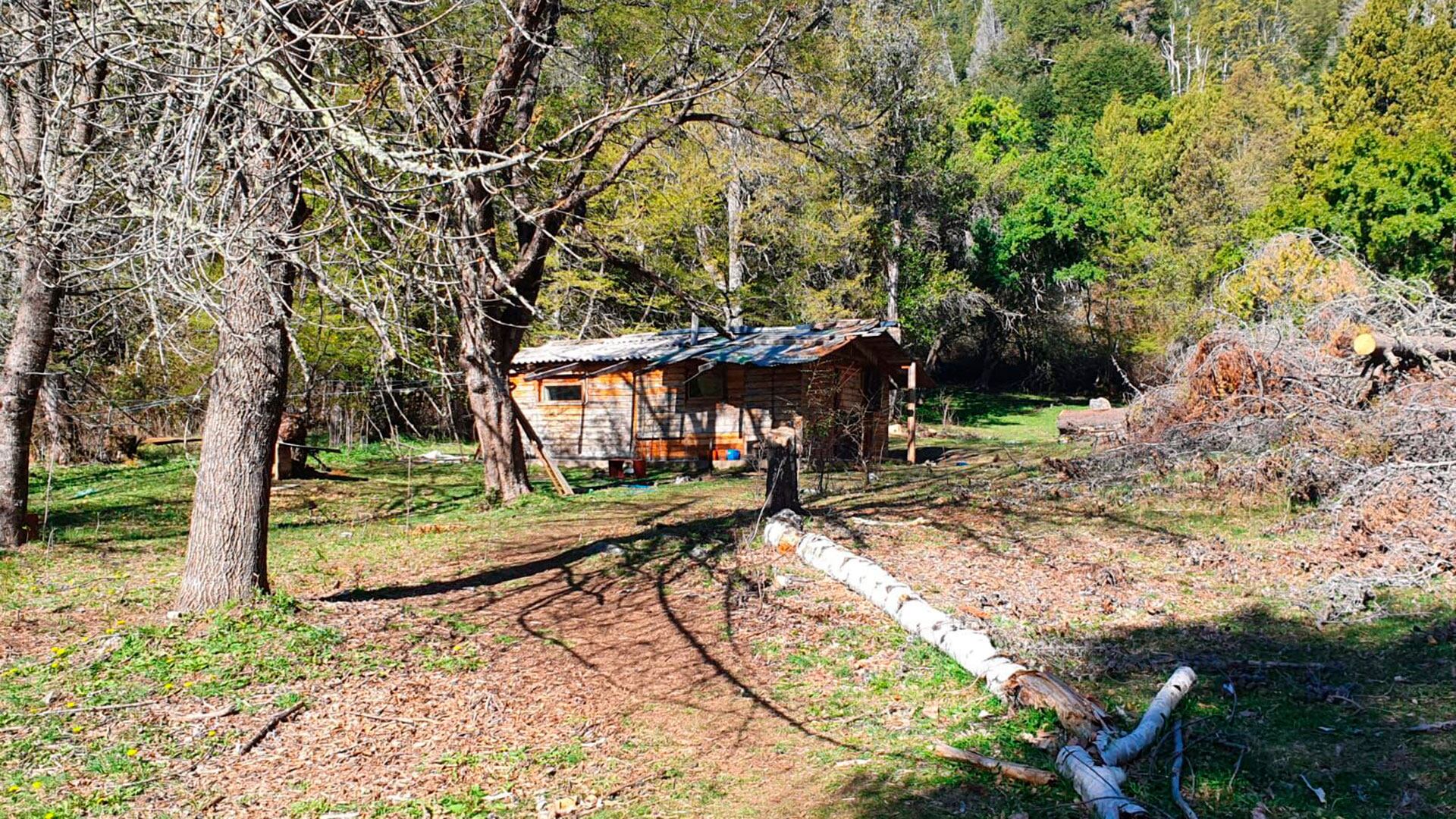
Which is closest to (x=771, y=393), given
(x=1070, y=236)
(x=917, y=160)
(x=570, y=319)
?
(x=570, y=319)

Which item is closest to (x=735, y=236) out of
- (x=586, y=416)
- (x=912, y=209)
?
(x=586, y=416)

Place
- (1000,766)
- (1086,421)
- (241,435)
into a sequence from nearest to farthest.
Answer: (1000,766)
(241,435)
(1086,421)

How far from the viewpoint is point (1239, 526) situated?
377 inches

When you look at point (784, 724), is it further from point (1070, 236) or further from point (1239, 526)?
point (1070, 236)

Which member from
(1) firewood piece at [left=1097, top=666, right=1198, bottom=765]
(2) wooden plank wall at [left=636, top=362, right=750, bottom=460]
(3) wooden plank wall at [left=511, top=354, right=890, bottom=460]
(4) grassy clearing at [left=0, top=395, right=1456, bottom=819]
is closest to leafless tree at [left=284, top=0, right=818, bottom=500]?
(4) grassy clearing at [left=0, top=395, right=1456, bottom=819]

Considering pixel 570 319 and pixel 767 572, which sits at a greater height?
pixel 570 319

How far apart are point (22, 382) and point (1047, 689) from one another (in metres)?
10.1

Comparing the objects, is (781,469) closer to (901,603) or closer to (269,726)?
(901,603)

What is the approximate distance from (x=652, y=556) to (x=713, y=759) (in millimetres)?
4673

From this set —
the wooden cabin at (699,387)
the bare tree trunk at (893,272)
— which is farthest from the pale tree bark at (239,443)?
the bare tree trunk at (893,272)

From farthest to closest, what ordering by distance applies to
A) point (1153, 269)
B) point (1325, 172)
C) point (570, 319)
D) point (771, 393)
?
point (1153, 269) → point (1325, 172) → point (570, 319) → point (771, 393)

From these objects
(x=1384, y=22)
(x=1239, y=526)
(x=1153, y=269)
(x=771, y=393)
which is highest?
(x=1384, y=22)

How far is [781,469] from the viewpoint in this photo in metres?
10.2

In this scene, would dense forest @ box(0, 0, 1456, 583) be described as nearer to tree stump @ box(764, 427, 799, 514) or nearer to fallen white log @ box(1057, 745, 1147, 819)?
tree stump @ box(764, 427, 799, 514)
